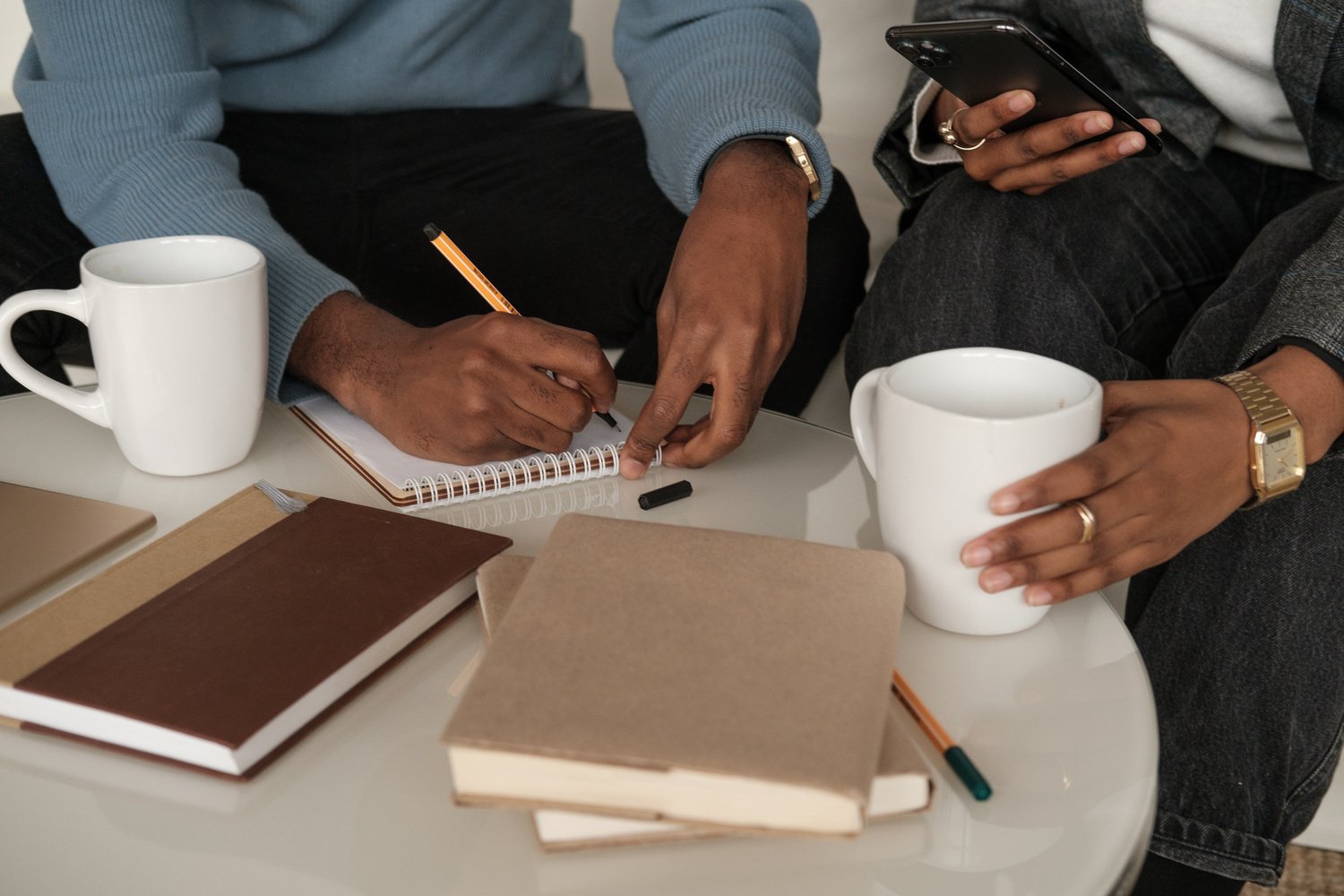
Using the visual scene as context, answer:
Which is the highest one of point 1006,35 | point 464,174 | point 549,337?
point 1006,35

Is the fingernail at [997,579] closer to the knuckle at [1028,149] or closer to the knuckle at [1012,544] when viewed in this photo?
the knuckle at [1012,544]

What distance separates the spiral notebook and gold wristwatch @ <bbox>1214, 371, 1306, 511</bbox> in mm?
371

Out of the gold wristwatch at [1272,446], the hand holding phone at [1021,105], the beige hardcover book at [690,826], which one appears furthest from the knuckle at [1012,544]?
the hand holding phone at [1021,105]

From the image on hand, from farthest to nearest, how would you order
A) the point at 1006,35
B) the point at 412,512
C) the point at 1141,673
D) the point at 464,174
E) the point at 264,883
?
the point at 464,174 < the point at 1006,35 < the point at 412,512 < the point at 1141,673 < the point at 264,883

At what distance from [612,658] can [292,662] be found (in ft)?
0.52

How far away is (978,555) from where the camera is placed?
0.52 m

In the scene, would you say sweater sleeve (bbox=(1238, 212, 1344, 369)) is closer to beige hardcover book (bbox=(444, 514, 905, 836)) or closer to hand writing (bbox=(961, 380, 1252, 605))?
hand writing (bbox=(961, 380, 1252, 605))

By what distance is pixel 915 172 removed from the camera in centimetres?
115

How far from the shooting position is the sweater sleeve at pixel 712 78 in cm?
94

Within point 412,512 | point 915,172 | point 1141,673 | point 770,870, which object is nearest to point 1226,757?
point 1141,673

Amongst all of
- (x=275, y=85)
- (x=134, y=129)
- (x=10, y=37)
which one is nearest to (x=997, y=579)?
(x=134, y=129)

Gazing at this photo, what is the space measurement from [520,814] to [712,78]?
771mm

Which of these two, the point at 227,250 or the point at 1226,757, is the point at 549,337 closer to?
the point at 227,250

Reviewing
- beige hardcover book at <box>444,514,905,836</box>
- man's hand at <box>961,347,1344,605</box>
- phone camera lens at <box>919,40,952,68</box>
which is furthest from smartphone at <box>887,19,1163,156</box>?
beige hardcover book at <box>444,514,905,836</box>
